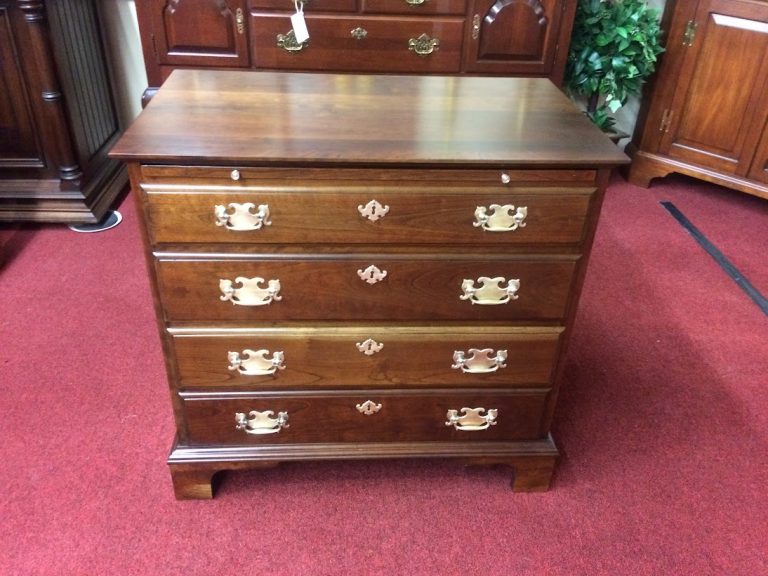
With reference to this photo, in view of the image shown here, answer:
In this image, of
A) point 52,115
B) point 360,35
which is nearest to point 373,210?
point 360,35

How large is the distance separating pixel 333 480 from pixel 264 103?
2.75ft

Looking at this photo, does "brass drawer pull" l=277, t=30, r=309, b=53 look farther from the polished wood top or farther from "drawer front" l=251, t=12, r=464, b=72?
the polished wood top

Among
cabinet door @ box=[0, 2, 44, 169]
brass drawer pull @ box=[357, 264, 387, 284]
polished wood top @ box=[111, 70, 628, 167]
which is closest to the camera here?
polished wood top @ box=[111, 70, 628, 167]

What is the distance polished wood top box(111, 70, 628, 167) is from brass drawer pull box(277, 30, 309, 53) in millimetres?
880

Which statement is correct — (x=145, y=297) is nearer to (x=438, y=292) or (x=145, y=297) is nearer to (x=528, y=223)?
(x=438, y=292)

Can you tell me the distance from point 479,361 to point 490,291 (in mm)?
162

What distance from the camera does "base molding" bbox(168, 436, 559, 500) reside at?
1.41 meters

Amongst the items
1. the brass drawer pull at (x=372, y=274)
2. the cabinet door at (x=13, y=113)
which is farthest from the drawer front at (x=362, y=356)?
the cabinet door at (x=13, y=113)

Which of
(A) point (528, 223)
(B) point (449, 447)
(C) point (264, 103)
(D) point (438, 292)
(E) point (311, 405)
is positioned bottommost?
(B) point (449, 447)

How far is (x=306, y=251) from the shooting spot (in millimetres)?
1192

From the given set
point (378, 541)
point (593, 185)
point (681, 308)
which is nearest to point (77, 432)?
point (378, 541)

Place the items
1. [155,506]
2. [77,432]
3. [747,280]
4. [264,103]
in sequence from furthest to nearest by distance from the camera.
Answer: [747,280]
[77,432]
[155,506]
[264,103]

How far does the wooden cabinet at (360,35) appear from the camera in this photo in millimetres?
2258

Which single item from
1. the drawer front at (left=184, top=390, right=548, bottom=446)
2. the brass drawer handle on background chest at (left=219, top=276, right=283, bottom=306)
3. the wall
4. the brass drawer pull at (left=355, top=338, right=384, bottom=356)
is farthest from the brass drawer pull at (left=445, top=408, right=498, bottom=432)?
the wall
